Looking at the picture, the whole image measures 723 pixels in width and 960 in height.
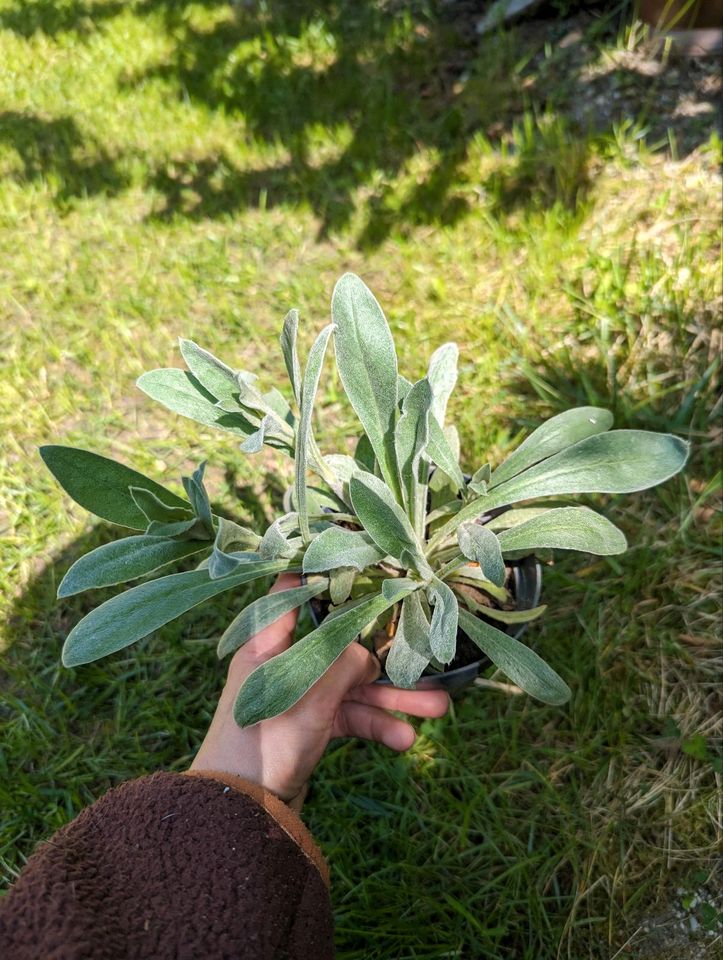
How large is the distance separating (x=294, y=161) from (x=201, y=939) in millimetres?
2680

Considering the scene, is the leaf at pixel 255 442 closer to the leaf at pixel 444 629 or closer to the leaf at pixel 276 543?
the leaf at pixel 276 543

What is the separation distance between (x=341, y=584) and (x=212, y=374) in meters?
0.44

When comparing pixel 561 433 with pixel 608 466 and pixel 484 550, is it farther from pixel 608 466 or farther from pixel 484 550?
pixel 484 550

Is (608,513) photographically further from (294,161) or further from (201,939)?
(294,161)

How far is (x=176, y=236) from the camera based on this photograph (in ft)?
9.09

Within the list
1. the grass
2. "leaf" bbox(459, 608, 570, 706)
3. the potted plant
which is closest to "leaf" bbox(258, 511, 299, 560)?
the potted plant

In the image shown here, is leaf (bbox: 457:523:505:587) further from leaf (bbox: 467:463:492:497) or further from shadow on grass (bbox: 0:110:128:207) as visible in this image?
shadow on grass (bbox: 0:110:128:207)

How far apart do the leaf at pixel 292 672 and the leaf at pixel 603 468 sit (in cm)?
29

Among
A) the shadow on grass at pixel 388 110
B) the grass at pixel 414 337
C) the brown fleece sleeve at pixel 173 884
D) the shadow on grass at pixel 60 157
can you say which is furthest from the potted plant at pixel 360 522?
the shadow on grass at pixel 60 157

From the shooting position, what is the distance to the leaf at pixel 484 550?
1.10m

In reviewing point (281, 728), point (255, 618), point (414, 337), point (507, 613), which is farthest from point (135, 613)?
point (414, 337)

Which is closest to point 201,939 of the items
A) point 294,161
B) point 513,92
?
point 294,161

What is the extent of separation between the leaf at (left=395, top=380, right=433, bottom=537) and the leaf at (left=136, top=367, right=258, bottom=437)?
30cm

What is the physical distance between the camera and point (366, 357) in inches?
50.1
